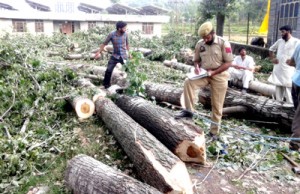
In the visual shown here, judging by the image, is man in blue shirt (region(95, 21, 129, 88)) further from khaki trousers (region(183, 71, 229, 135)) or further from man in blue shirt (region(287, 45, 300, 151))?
man in blue shirt (region(287, 45, 300, 151))

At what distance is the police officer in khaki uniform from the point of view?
4508 millimetres

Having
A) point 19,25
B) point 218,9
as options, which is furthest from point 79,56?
point 19,25

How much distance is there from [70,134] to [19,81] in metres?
1.99

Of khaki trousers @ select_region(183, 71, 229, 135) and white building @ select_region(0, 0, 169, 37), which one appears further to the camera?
white building @ select_region(0, 0, 169, 37)

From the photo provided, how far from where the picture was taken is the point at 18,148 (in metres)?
3.93

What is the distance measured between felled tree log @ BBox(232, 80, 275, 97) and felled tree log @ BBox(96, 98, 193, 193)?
14.3ft

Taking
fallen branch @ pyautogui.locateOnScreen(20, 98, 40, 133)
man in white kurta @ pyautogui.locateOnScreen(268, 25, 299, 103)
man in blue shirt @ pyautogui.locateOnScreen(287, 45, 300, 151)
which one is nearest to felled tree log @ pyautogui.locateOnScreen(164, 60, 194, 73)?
man in white kurta @ pyautogui.locateOnScreen(268, 25, 299, 103)

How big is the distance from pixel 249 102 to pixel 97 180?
3.72 metres

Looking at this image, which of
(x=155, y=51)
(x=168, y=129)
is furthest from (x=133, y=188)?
(x=155, y=51)

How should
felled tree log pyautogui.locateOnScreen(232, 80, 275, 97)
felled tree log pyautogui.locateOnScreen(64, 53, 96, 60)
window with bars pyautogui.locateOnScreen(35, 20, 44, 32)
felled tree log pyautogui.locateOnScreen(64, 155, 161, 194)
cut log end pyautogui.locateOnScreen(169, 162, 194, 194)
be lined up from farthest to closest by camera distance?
window with bars pyautogui.locateOnScreen(35, 20, 44, 32), felled tree log pyautogui.locateOnScreen(64, 53, 96, 60), felled tree log pyautogui.locateOnScreen(232, 80, 275, 97), cut log end pyautogui.locateOnScreen(169, 162, 194, 194), felled tree log pyautogui.locateOnScreen(64, 155, 161, 194)

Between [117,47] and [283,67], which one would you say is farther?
[117,47]

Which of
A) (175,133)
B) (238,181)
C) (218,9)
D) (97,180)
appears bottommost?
(238,181)

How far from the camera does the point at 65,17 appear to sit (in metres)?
25.4

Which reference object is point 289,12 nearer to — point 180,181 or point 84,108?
point 84,108
